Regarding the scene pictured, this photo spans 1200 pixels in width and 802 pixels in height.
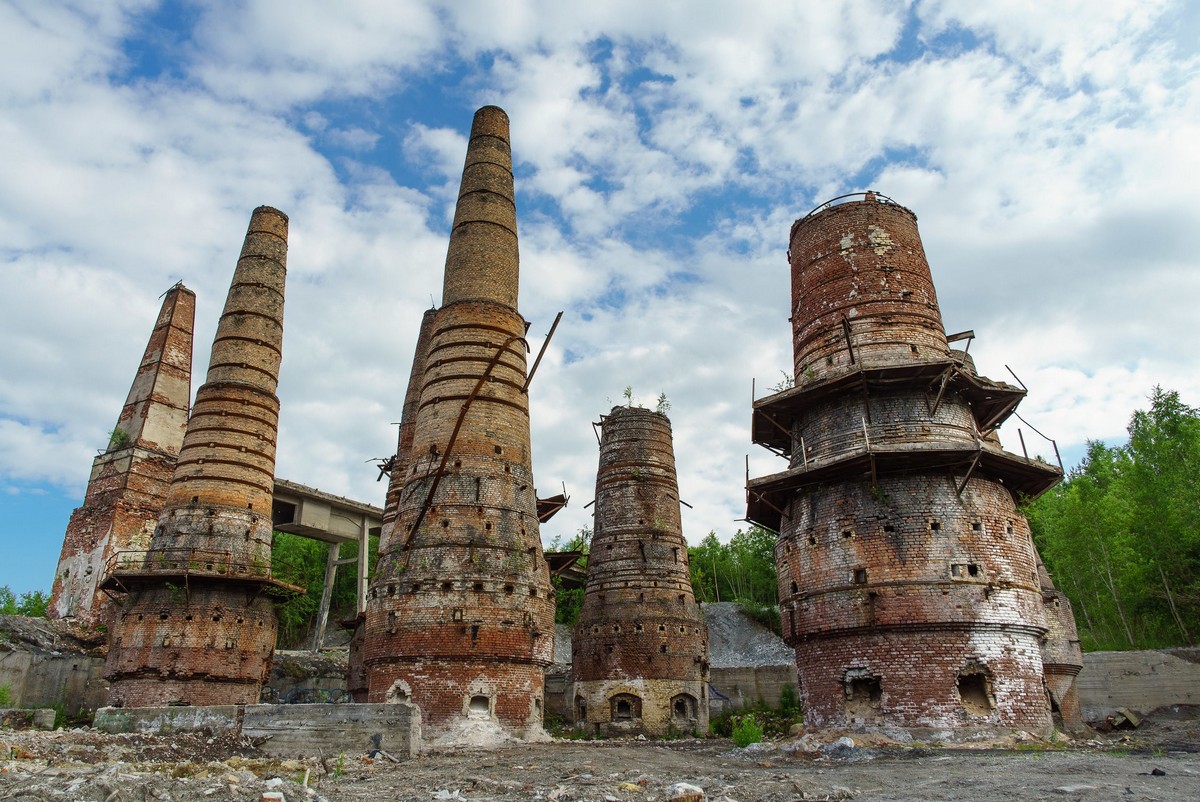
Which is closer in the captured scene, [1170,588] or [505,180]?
[505,180]

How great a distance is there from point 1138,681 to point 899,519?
12.1m

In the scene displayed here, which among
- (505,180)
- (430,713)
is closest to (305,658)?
(430,713)

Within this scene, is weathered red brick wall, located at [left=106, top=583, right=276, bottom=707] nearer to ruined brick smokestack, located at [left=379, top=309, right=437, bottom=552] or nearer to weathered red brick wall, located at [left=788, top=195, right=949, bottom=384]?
ruined brick smokestack, located at [left=379, top=309, right=437, bottom=552]

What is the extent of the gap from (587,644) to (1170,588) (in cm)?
1792

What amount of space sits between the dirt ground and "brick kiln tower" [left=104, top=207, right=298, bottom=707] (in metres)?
6.37

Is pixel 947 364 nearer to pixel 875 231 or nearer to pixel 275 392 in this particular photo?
pixel 875 231

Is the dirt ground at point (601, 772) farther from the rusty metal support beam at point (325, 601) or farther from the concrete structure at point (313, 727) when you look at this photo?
the rusty metal support beam at point (325, 601)

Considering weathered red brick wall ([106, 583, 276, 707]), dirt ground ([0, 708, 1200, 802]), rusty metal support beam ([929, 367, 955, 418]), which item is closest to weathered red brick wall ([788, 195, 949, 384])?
rusty metal support beam ([929, 367, 955, 418])

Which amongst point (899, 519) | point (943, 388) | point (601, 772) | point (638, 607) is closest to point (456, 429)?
point (601, 772)

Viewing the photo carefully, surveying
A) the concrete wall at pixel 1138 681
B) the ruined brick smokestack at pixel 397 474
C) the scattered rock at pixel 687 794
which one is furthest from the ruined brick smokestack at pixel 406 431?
the concrete wall at pixel 1138 681

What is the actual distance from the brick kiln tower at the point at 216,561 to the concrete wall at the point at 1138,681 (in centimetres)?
2135

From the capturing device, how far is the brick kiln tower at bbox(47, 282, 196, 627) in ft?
77.6

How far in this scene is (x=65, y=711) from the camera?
2084 centimetres

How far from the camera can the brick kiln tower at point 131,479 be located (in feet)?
77.6
